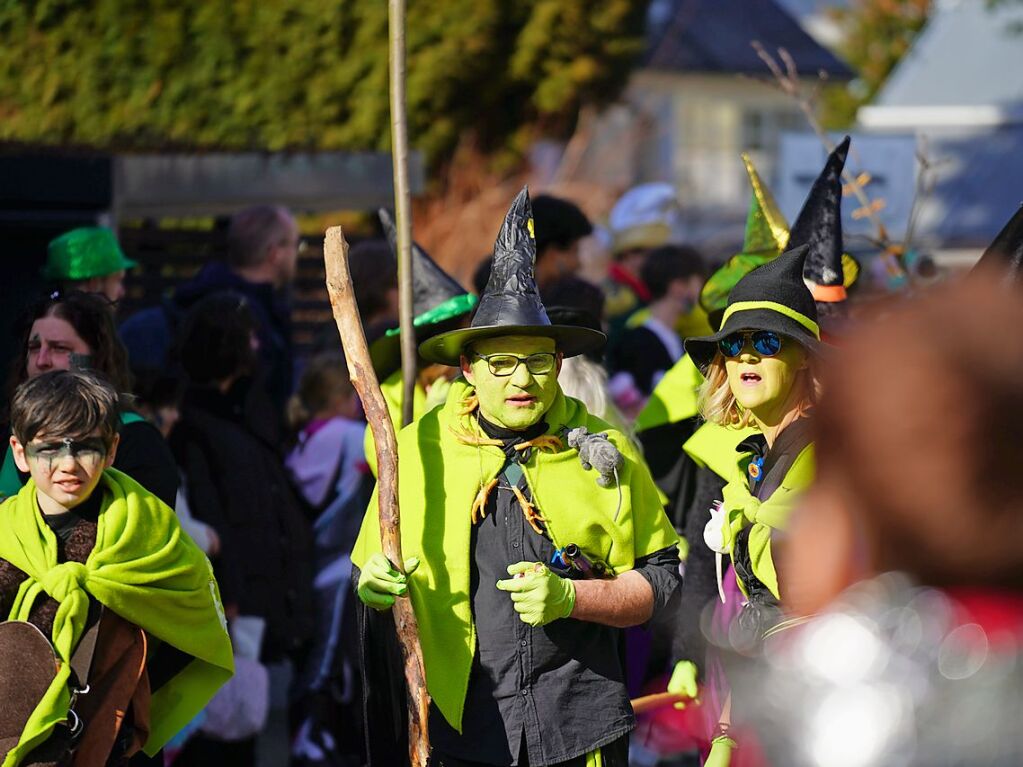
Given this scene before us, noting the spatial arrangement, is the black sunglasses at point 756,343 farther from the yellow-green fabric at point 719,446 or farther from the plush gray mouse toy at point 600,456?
the plush gray mouse toy at point 600,456

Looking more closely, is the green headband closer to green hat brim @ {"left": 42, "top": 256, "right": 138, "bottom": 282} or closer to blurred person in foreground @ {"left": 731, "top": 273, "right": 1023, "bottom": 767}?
blurred person in foreground @ {"left": 731, "top": 273, "right": 1023, "bottom": 767}

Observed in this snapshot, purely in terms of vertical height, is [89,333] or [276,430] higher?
[89,333]

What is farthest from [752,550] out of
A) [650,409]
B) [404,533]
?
[650,409]

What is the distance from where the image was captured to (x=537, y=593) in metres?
4.06

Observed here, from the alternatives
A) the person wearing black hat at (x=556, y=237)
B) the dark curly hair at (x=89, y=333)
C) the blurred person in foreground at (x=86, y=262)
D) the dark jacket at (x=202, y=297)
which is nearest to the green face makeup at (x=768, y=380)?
the dark curly hair at (x=89, y=333)

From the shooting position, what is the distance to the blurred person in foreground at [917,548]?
1720 millimetres

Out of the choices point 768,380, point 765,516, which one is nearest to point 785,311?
point 768,380

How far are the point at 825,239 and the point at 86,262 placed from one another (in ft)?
9.05

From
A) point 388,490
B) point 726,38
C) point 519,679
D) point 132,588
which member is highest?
point 726,38

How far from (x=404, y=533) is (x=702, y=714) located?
3.38 ft

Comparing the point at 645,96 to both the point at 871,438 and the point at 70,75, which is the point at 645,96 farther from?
the point at 871,438

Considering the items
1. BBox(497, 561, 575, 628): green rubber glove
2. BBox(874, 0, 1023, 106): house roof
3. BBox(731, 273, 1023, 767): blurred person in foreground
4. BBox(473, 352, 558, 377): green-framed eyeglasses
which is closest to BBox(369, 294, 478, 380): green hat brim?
BBox(473, 352, 558, 377): green-framed eyeglasses

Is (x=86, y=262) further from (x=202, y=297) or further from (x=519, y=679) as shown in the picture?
(x=519, y=679)

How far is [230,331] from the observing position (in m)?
6.32
